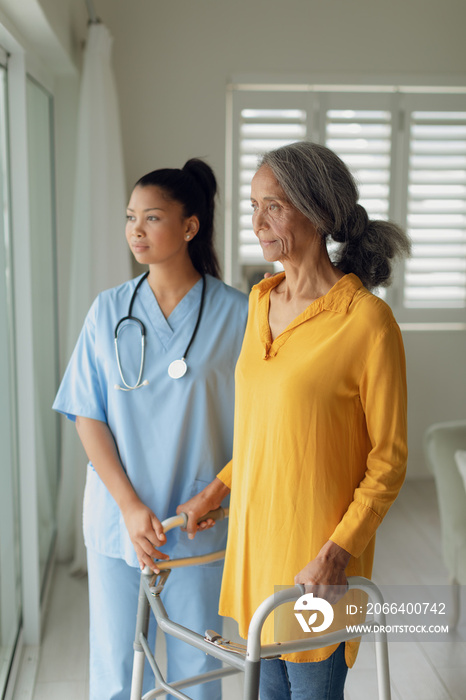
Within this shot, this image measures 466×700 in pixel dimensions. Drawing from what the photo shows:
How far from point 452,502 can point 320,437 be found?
1420 millimetres

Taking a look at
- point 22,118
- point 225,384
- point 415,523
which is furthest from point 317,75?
point 225,384

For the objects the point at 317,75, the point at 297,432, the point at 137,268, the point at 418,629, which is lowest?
the point at 418,629

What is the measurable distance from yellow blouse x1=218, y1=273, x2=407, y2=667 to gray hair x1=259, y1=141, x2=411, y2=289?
0.08 m

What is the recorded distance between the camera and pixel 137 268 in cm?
346

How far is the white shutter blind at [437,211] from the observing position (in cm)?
373

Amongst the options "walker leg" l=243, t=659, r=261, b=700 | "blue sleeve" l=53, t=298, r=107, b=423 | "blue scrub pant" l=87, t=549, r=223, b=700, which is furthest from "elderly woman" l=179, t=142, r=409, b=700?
"blue sleeve" l=53, t=298, r=107, b=423

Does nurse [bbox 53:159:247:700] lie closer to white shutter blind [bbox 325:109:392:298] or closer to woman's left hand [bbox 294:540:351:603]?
woman's left hand [bbox 294:540:351:603]

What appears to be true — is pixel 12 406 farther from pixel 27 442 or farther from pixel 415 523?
pixel 415 523

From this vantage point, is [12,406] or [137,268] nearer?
[12,406]

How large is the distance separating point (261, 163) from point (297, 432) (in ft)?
1.51

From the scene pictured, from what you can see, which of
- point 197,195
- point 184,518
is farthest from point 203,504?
point 197,195

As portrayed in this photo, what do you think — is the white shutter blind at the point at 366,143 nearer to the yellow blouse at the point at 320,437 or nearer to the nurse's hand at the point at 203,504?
the nurse's hand at the point at 203,504

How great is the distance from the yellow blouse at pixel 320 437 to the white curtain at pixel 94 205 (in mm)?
1597

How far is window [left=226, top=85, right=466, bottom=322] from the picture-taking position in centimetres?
359
